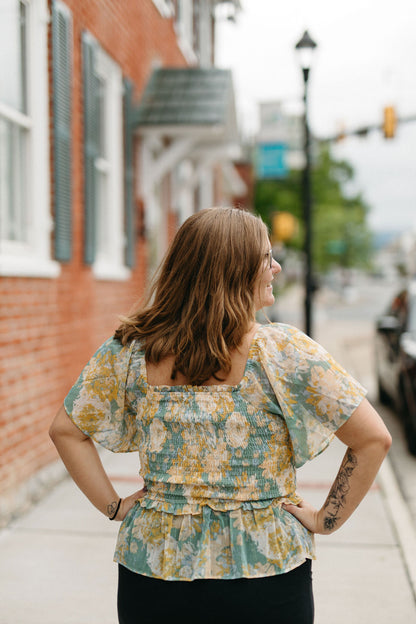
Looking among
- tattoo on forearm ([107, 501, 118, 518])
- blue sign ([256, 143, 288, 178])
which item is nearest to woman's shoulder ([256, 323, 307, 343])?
tattoo on forearm ([107, 501, 118, 518])

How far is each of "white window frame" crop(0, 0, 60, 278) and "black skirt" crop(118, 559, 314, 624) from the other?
3.76 metres

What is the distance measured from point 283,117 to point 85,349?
948 cm

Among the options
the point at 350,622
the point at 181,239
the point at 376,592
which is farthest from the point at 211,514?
the point at 376,592

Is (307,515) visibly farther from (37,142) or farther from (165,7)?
(165,7)

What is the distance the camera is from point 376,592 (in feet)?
12.4

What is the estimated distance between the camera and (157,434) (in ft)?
5.70

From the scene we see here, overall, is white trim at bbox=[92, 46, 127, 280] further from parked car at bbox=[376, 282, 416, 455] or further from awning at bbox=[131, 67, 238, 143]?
parked car at bbox=[376, 282, 416, 455]

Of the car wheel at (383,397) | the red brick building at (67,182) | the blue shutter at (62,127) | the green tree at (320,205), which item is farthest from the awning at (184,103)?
the green tree at (320,205)

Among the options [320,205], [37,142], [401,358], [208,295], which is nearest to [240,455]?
[208,295]

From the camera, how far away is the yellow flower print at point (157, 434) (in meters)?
1.73

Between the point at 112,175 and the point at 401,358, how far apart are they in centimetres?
359

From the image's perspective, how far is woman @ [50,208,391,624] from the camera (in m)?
1.66

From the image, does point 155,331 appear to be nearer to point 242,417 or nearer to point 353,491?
point 242,417

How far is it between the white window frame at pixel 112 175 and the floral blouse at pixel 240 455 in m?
5.75
